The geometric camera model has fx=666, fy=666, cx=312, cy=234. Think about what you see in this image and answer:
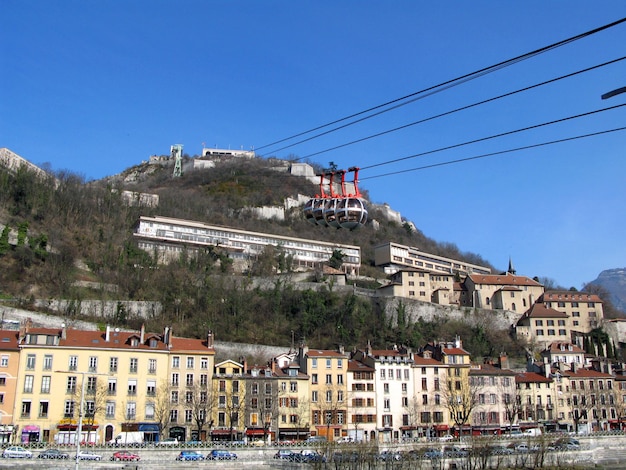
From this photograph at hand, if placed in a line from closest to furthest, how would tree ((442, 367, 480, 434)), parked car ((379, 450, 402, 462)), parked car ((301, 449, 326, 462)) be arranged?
parked car ((301, 449, 326, 462)) < parked car ((379, 450, 402, 462)) < tree ((442, 367, 480, 434))

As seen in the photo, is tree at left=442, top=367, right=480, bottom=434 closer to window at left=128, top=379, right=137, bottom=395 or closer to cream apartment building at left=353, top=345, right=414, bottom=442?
cream apartment building at left=353, top=345, right=414, bottom=442

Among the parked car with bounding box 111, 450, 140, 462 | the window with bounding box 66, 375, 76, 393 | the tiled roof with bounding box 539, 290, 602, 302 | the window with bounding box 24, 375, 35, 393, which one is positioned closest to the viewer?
the parked car with bounding box 111, 450, 140, 462

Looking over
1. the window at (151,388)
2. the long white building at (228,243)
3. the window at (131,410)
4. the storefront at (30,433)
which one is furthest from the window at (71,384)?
the long white building at (228,243)

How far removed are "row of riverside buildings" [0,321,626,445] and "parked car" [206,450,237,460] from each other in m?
7.09

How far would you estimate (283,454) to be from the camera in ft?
135

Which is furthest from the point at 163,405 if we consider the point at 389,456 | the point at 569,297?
the point at 569,297

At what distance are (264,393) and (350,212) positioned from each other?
106ft

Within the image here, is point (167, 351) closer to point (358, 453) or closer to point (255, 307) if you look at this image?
point (358, 453)

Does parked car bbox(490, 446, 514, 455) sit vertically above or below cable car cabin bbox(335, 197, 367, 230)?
below

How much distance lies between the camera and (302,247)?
342ft

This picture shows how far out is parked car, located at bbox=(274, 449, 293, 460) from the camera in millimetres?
40875

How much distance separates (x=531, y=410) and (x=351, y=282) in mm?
35570

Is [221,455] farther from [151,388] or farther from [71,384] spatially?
[71,384]

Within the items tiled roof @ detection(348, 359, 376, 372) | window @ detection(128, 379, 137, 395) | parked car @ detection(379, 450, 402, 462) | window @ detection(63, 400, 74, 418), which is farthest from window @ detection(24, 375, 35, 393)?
parked car @ detection(379, 450, 402, 462)
